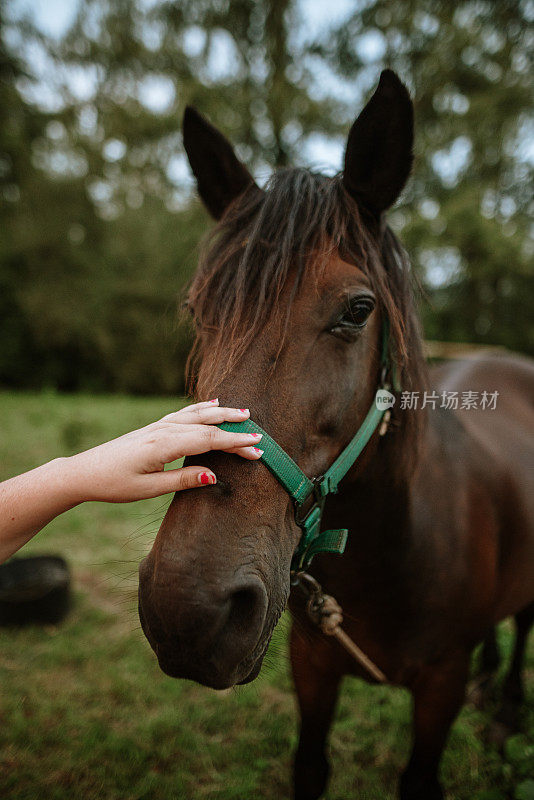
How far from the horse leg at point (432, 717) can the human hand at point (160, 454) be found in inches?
61.0

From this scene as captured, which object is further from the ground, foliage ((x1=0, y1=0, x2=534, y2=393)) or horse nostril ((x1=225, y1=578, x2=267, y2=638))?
foliage ((x1=0, y1=0, x2=534, y2=393))

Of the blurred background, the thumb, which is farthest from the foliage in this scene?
the thumb

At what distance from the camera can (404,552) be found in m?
1.80

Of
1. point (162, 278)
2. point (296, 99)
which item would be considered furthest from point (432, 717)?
point (162, 278)

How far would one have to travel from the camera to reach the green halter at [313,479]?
1.12m

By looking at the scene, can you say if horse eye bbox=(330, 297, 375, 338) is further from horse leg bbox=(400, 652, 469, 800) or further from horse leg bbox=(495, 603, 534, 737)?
horse leg bbox=(495, 603, 534, 737)

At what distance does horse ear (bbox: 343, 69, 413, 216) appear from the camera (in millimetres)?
1468

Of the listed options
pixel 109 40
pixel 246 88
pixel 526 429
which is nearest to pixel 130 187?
pixel 109 40

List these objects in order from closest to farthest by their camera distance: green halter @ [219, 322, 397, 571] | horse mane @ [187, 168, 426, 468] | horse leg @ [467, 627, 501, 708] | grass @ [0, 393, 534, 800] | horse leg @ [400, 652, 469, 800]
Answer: green halter @ [219, 322, 397, 571], horse mane @ [187, 168, 426, 468], horse leg @ [400, 652, 469, 800], grass @ [0, 393, 534, 800], horse leg @ [467, 627, 501, 708]

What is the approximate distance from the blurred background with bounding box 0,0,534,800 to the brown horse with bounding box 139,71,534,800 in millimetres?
348

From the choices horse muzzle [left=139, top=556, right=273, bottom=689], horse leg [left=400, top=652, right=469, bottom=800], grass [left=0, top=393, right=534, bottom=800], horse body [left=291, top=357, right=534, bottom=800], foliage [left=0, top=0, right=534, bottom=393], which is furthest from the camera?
foliage [left=0, top=0, right=534, bottom=393]

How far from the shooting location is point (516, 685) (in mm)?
2973

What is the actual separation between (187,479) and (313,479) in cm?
39

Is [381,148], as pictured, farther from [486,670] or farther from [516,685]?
[486,670]
